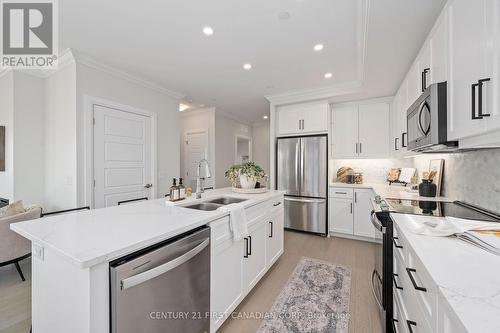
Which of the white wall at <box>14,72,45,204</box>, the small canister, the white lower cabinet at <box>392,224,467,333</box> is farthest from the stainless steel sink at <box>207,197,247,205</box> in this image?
the white wall at <box>14,72,45,204</box>

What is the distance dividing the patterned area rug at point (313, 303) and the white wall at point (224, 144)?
3207mm

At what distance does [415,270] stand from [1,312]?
310 centimetres

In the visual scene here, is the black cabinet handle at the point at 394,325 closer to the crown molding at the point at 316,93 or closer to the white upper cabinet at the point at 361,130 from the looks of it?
the white upper cabinet at the point at 361,130

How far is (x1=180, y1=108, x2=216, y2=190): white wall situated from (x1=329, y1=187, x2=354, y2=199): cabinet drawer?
2.72 meters

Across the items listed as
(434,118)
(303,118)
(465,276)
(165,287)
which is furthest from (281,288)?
(303,118)

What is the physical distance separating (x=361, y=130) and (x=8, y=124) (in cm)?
567

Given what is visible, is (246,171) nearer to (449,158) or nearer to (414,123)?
(414,123)

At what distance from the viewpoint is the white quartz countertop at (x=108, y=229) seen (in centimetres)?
86

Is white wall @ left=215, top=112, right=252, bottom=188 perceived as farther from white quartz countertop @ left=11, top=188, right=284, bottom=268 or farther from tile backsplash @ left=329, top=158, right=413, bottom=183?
white quartz countertop @ left=11, top=188, right=284, bottom=268

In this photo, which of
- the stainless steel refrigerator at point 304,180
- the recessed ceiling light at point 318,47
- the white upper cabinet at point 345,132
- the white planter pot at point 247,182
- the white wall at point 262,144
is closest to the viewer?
the recessed ceiling light at point 318,47

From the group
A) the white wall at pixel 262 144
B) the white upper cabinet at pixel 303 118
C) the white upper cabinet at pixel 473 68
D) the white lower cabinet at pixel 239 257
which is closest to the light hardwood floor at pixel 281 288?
the white lower cabinet at pixel 239 257

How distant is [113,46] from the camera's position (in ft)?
7.92

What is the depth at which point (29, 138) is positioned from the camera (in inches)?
120

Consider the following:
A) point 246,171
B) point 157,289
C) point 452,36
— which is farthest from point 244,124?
point 157,289
